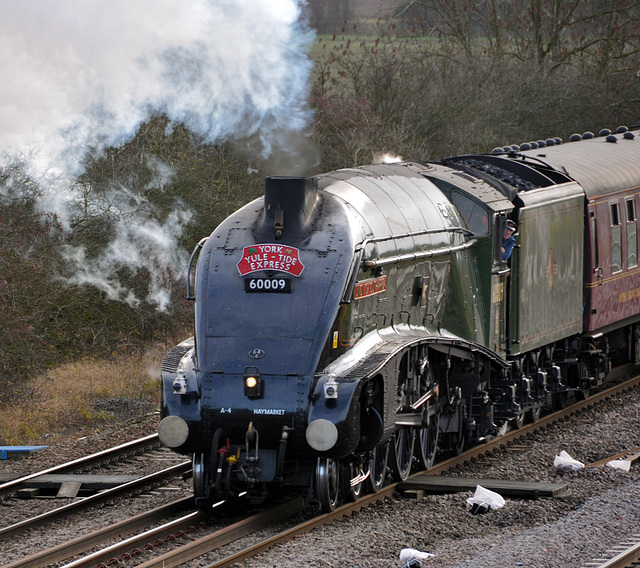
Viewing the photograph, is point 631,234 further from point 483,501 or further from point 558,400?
point 483,501

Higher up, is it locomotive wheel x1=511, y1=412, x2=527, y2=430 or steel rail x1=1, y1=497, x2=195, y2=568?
locomotive wheel x1=511, y1=412, x2=527, y2=430

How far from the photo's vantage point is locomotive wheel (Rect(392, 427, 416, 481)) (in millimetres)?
9996

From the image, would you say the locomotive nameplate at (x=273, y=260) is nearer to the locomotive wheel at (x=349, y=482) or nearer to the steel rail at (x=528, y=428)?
the locomotive wheel at (x=349, y=482)

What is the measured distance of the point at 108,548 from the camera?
301 inches

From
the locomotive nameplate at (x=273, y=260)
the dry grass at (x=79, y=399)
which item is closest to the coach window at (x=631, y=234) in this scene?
the dry grass at (x=79, y=399)

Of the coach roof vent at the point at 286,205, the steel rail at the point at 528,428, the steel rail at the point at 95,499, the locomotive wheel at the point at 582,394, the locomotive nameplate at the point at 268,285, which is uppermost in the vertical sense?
the coach roof vent at the point at 286,205

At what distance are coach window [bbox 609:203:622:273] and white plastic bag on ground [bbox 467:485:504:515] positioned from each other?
20.3ft

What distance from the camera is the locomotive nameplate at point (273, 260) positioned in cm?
875

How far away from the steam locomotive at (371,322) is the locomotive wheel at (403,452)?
0.02m

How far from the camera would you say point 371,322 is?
940 cm

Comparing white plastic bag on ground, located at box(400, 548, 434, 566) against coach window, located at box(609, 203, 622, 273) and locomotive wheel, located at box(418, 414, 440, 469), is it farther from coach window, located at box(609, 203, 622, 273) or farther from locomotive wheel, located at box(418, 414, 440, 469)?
coach window, located at box(609, 203, 622, 273)

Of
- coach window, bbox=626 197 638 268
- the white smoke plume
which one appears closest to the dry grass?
the white smoke plume

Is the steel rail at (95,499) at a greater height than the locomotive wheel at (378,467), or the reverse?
the locomotive wheel at (378,467)

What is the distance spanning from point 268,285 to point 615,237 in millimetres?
7452
